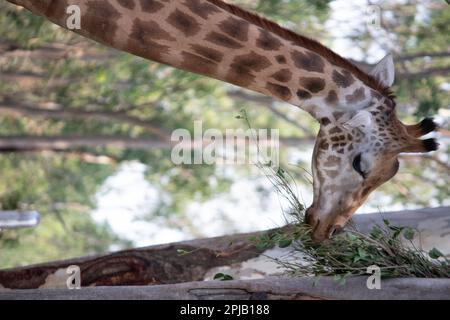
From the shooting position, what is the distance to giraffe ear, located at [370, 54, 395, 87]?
416 cm

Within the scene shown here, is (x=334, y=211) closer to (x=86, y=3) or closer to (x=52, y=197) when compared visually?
(x=86, y=3)

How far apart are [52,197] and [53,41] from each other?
3524 millimetres

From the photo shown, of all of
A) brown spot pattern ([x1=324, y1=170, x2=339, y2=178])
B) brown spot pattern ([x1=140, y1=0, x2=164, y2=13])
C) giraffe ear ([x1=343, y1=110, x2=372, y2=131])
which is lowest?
brown spot pattern ([x1=324, y1=170, x2=339, y2=178])

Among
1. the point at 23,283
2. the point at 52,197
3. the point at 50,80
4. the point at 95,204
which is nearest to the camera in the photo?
the point at 23,283

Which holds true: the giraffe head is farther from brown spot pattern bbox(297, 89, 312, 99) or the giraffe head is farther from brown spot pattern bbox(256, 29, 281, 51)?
brown spot pattern bbox(256, 29, 281, 51)

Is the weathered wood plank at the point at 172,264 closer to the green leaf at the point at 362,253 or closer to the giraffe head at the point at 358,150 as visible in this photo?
the giraffe head at the point at 358,150

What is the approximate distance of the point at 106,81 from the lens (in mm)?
9359

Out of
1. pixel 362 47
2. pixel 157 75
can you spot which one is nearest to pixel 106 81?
pixel 157 75

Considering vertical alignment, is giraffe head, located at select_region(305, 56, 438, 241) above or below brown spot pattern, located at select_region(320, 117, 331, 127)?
below

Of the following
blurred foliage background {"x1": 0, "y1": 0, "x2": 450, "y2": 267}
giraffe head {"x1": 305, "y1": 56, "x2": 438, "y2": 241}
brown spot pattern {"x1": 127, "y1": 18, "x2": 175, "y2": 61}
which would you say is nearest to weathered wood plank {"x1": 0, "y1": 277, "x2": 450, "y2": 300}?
giraffe head {"x1": 305, "y1": 56, "x2": 438, "y2": 241}

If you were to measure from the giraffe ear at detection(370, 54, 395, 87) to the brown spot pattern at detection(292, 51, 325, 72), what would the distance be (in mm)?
278

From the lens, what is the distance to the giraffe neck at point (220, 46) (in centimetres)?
383

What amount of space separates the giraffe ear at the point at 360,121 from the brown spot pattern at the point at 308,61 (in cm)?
27

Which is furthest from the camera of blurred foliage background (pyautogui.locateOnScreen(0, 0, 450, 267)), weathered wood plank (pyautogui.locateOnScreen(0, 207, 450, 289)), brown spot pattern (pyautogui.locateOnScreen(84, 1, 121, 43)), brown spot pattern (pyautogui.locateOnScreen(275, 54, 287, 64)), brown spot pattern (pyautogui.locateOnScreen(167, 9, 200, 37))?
blurred foliage background (pyautogui.locateOnScreen(0, 0, 450, 267))
